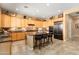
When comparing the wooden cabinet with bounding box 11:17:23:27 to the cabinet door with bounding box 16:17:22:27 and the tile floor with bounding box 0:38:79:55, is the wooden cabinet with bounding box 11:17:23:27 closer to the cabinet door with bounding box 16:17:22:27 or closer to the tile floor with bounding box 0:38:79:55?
the cabinet door with bounding box 16:17:22:27

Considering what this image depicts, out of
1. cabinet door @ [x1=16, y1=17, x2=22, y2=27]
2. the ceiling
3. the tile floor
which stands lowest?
the tile floor

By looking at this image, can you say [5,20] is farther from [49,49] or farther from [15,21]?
[49,49]

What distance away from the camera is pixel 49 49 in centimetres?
275

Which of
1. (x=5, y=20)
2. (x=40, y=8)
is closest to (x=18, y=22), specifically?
(x=5, y=20)

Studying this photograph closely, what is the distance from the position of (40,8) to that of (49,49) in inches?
36.9

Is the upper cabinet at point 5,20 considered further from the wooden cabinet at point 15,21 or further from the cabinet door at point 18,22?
the cabinet door at point 18,22

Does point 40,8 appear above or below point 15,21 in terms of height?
above

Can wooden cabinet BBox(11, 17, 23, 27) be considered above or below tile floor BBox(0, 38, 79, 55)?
above

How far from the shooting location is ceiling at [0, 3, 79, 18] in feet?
8.66

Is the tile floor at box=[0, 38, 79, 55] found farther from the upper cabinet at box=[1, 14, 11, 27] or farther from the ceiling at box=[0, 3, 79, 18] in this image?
the ceiling at box=[0, 3, 79, 18]

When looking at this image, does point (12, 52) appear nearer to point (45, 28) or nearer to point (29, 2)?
point (45, 28)

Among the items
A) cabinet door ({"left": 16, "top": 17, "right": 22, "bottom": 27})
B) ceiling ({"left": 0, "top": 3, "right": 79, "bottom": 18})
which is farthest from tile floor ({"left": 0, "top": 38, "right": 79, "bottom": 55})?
ceiling ({"left": 0, "top": 3, "right": 79, "bottom": 18})

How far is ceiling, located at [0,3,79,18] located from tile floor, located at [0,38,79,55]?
635 millimetres

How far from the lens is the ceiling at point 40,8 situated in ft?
8.66
